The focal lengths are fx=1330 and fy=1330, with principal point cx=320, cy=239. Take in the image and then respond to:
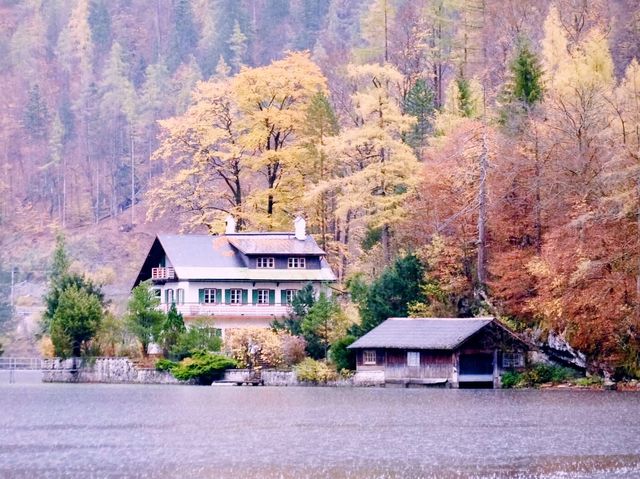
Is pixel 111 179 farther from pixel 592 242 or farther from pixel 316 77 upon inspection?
pixel 592 242

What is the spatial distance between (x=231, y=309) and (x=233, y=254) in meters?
3.35

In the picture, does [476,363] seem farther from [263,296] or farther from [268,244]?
[263,296]

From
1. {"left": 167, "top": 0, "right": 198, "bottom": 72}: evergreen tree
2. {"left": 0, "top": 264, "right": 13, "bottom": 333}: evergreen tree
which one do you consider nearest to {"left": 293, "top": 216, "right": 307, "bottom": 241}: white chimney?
{"left": 0, "top": 264, "right": 13, "bottom": 333}: evergreen tree

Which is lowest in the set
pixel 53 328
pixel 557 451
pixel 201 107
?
pixel 557 451

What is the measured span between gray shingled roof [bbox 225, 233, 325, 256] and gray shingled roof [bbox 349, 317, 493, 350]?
1542 cm

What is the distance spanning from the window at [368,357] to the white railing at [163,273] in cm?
1830

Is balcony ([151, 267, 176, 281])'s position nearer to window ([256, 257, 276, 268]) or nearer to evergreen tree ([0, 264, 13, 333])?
window ([256, 257, 276, 268])

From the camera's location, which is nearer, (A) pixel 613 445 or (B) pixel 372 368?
(A) pixel 613 445

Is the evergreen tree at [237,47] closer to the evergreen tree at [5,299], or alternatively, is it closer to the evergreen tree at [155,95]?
the evergreen tree at [155,95]

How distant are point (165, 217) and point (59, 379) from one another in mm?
76305

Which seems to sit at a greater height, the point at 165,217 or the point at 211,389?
the point at 165,217

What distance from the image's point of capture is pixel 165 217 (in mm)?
149125

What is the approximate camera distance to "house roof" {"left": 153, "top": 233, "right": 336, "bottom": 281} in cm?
7794

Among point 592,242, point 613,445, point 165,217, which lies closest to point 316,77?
point 592,242
